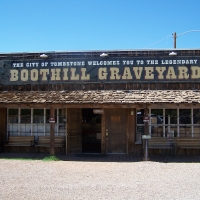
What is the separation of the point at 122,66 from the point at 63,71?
110 inches

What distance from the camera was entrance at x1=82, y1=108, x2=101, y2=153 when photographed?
48.1 feet

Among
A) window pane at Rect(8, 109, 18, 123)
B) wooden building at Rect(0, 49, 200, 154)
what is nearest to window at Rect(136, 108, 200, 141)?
wooden building at Rect(0, 49, 200, 154)

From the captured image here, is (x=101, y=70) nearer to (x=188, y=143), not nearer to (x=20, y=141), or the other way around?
(x=20, y=141)

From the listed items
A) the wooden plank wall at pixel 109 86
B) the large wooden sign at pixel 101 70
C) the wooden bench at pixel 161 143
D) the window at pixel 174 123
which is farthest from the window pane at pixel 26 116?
the wooden bench at pixel 161 143

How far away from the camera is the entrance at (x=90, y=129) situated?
578 inches

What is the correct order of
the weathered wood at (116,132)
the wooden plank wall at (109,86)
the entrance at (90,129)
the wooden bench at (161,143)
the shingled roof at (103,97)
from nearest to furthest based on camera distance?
1. the shingled roof at (103,97)
2. the wooden bench at (161,143)
3. the weathered wood at (116,132)
4. the wooden plank wall at (109,86)
5. the entrance at (90,129)

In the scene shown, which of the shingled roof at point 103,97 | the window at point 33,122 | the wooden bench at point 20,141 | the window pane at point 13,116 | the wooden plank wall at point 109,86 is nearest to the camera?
the shingled roof at point 103,97

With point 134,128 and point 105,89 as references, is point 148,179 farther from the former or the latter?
point 105,89

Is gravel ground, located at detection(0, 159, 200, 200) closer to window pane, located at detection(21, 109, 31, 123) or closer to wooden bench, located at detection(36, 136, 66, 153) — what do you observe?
wooden bench, located at detection(36, 136, 66, 153)

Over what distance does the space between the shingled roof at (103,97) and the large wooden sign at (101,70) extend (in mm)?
690

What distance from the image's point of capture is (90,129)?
1471cm

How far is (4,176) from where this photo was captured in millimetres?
8688

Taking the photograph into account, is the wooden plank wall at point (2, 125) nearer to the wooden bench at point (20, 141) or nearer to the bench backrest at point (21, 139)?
the wooden bench at point (20, 141)

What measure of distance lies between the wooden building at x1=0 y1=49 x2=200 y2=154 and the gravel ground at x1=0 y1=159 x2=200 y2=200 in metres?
2.30
